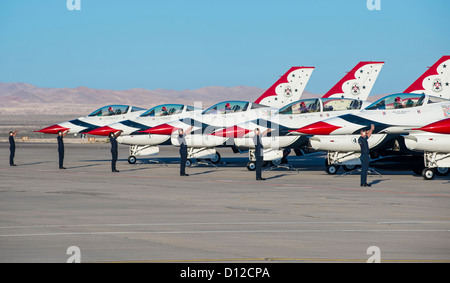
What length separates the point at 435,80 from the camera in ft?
102

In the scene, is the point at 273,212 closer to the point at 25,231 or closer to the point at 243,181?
the point at 25,231

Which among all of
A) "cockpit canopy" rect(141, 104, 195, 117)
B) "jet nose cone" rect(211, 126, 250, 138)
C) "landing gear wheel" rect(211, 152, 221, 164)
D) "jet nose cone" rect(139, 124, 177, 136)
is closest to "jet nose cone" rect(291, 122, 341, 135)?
"jet nose cone" rect(211, 126, 250, 138)

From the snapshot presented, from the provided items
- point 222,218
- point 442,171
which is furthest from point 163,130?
point 222,218

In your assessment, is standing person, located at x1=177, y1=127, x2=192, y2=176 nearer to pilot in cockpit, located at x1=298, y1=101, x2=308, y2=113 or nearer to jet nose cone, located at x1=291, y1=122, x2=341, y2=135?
jet nose cone, located at x1=291, y1=122, x2=341, y2=135

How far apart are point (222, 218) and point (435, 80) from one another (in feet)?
67.0

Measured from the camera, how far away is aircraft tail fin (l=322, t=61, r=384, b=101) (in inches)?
1372

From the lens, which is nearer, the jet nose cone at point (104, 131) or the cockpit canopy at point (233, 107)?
the cockpit canopy at point (233, 107)

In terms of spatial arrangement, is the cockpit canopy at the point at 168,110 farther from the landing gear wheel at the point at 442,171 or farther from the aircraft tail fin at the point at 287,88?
the landing gear wheel at the point at 442,171

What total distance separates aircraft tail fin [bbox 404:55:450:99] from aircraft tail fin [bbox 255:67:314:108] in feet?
22.0

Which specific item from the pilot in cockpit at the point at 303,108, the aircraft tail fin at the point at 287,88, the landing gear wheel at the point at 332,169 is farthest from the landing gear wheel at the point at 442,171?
the aircraft tail fin at the point at 287,88

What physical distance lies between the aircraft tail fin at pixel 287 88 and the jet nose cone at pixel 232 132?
30.9ft

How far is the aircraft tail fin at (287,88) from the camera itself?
116ft

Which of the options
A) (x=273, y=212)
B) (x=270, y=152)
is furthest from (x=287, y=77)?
(x=273, y=212)
